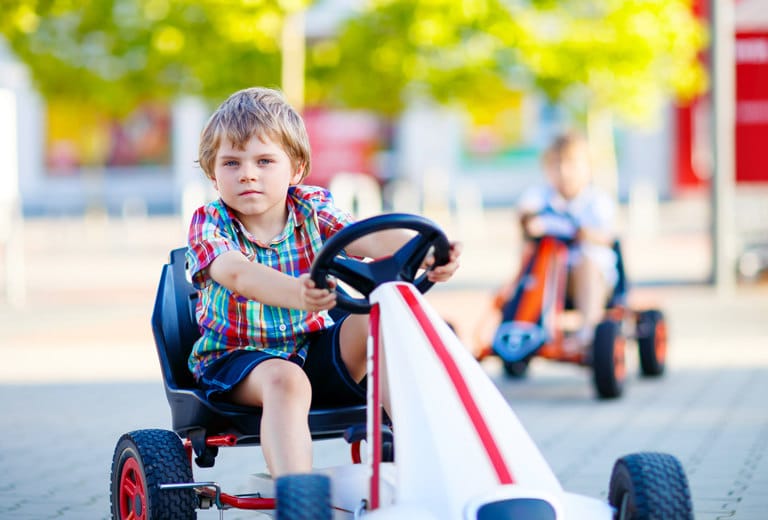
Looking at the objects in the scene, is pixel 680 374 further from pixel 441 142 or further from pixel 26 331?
pixel 441 142

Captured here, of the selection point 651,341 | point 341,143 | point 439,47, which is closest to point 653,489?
point 651,341

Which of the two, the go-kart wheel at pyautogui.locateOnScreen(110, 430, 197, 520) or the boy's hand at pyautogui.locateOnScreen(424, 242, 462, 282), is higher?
the boy's hand at pyautogui.locateOnScreen(424, 242, 462, 282)

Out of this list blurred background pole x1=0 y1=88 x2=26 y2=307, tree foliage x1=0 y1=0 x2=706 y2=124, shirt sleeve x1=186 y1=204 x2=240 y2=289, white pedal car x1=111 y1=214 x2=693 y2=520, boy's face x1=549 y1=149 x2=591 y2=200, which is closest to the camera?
white pedal car x1=111 y1=214 x2=693 y2=520

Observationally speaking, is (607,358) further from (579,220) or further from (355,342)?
(355,342)

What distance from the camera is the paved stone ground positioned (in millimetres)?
5102

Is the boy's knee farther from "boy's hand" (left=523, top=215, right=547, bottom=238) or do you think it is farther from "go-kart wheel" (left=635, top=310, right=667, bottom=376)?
"go-kart wheel" (left=635, top=310, right=667, bottom=376)

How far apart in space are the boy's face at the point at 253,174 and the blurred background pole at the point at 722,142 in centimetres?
924

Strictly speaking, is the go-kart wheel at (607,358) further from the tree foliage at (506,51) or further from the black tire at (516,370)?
the tree foliage at (506,51)

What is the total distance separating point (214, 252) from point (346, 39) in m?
15.1

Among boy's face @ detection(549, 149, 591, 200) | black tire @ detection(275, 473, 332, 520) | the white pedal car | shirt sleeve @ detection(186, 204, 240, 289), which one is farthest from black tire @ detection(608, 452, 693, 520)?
boy's face @ detection(549, 149, 591, 200)

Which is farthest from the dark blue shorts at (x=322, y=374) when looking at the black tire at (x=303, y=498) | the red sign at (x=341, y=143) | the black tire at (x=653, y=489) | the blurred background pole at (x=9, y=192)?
the red sign at (x=341, y=143)

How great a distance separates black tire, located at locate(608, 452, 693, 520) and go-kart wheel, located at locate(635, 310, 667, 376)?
4.73 meters

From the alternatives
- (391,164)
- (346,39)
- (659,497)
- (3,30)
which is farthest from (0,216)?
(391,164)

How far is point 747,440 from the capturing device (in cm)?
588
